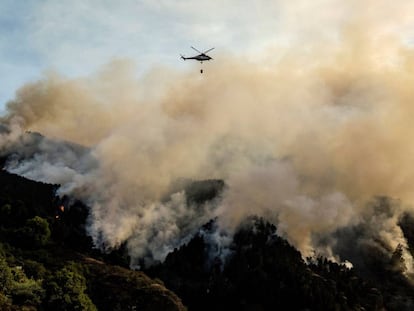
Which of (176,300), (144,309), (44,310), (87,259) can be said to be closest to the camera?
(44,310)

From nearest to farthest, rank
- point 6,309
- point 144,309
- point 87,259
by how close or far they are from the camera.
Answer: point 6,309 < point 144,309 < point 87,259

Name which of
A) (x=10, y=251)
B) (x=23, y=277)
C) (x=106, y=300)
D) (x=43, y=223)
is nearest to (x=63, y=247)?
(x=43, y=223)

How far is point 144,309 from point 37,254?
4085 cm

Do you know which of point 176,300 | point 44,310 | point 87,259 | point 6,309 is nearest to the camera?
point 6,309

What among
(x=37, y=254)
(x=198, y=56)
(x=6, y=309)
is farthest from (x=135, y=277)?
(x=198, y=56)

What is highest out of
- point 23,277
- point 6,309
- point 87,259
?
point 87,259

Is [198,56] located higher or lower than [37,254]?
higher

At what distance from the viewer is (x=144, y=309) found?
158125 mm

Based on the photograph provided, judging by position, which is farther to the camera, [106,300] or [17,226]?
[17,226]

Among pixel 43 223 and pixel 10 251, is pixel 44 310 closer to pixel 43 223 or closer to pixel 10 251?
pixel 10 251

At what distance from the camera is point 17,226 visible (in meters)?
195

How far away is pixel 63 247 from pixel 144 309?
50.2 m

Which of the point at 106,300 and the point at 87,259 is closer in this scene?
Result: the point at 106,300

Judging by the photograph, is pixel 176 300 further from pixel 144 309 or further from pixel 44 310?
pixel 44 310
